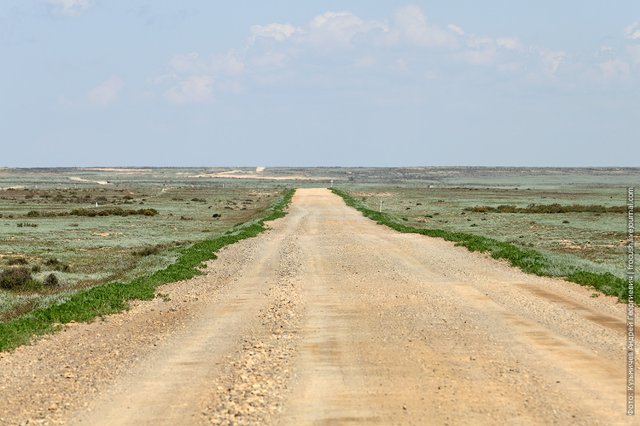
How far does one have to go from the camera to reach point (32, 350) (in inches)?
539

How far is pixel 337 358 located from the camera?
12.6 metres

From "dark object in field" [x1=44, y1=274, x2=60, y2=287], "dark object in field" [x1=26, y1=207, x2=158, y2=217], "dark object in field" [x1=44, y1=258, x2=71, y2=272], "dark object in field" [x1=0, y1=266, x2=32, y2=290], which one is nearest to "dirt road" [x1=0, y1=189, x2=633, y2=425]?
"dark object in field" [x1=44, y1=274, x2=60, y2=287]

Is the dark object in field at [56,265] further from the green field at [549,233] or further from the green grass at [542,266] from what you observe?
the green field at [549,233]

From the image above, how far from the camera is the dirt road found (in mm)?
9688

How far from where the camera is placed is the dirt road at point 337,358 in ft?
31.8

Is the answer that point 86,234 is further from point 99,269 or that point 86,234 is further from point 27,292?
point 27,292

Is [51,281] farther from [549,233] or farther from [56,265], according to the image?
[549,233]

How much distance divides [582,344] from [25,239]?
3954 centimetres

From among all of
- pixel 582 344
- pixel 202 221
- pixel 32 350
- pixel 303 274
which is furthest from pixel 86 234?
pixel 582 344

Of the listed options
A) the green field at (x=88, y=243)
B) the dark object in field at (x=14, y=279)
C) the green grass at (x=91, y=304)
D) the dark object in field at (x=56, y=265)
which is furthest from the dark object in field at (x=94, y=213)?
the green grass at (x=91, y=304)

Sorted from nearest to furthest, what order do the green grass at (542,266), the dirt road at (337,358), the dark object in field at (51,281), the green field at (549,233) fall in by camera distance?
the dirt road at (337,358) → the green grass at (542,266) → the green field at (549,233) → the dark object in field at (51,281)

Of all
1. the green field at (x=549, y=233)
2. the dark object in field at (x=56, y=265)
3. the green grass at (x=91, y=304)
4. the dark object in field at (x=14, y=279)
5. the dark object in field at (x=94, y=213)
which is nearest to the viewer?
the green grass at (x=91, y=304)

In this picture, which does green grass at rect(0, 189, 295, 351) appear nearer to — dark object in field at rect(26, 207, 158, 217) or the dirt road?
the dirt road

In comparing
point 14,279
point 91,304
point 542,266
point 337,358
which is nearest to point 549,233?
point 542,266
